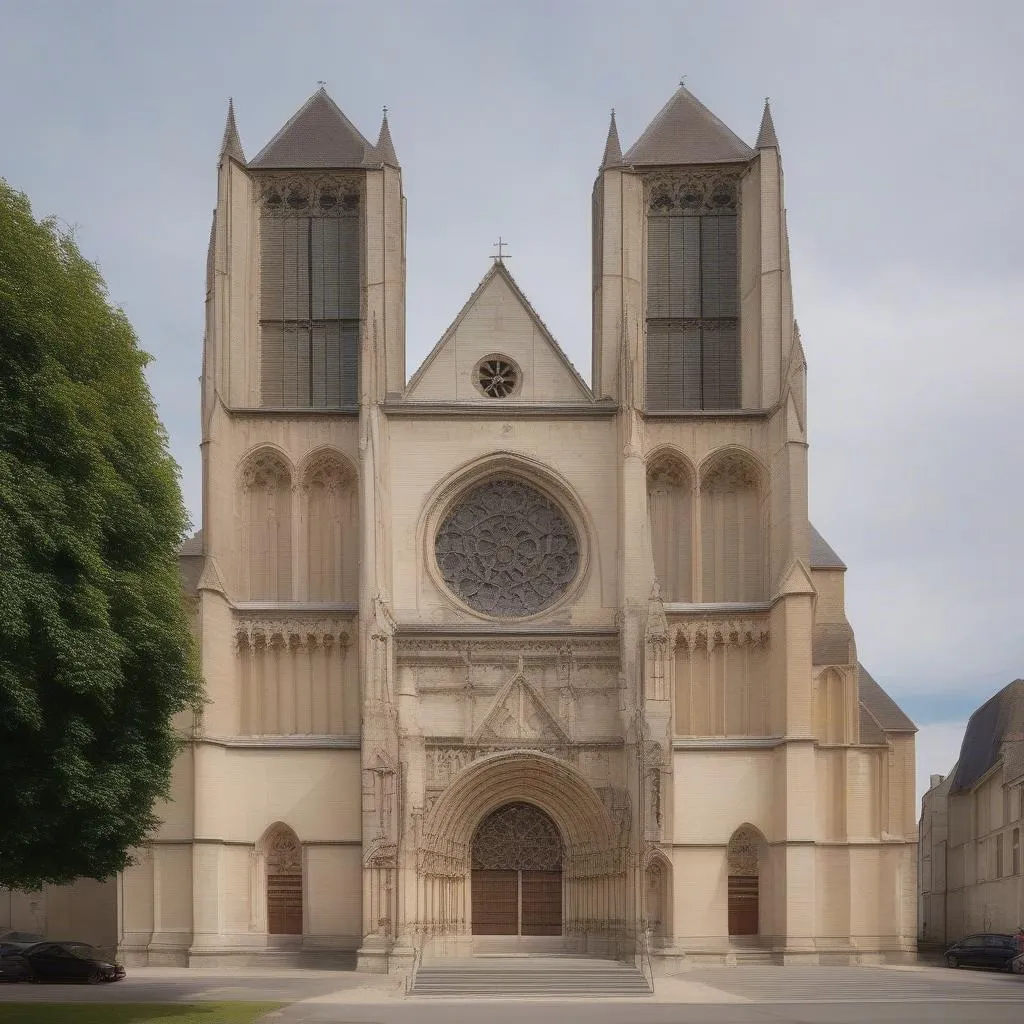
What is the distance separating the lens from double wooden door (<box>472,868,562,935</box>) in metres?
35.2

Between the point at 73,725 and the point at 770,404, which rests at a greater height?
the point at 770,404

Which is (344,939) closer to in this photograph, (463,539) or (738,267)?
(463,539)

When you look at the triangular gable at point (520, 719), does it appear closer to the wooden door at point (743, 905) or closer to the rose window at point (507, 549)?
the rose window at point (507, 549)

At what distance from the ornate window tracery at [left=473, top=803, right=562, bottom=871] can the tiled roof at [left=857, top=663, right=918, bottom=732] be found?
8.38 meters

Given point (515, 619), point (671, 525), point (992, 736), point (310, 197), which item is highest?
point (310, 197)

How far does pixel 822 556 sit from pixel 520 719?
34.9 ft

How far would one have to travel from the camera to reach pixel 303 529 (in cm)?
3650

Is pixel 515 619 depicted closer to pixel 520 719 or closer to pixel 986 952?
pixel 520 719

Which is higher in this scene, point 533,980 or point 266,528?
point 266,528

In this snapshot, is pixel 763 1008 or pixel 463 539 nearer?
pixel 763 1008

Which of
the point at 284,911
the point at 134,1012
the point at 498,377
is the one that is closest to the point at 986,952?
the point at 284,911

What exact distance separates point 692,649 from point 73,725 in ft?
57.4

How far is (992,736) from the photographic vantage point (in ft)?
158

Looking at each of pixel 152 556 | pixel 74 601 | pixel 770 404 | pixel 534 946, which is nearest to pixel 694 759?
pixel 534 946
